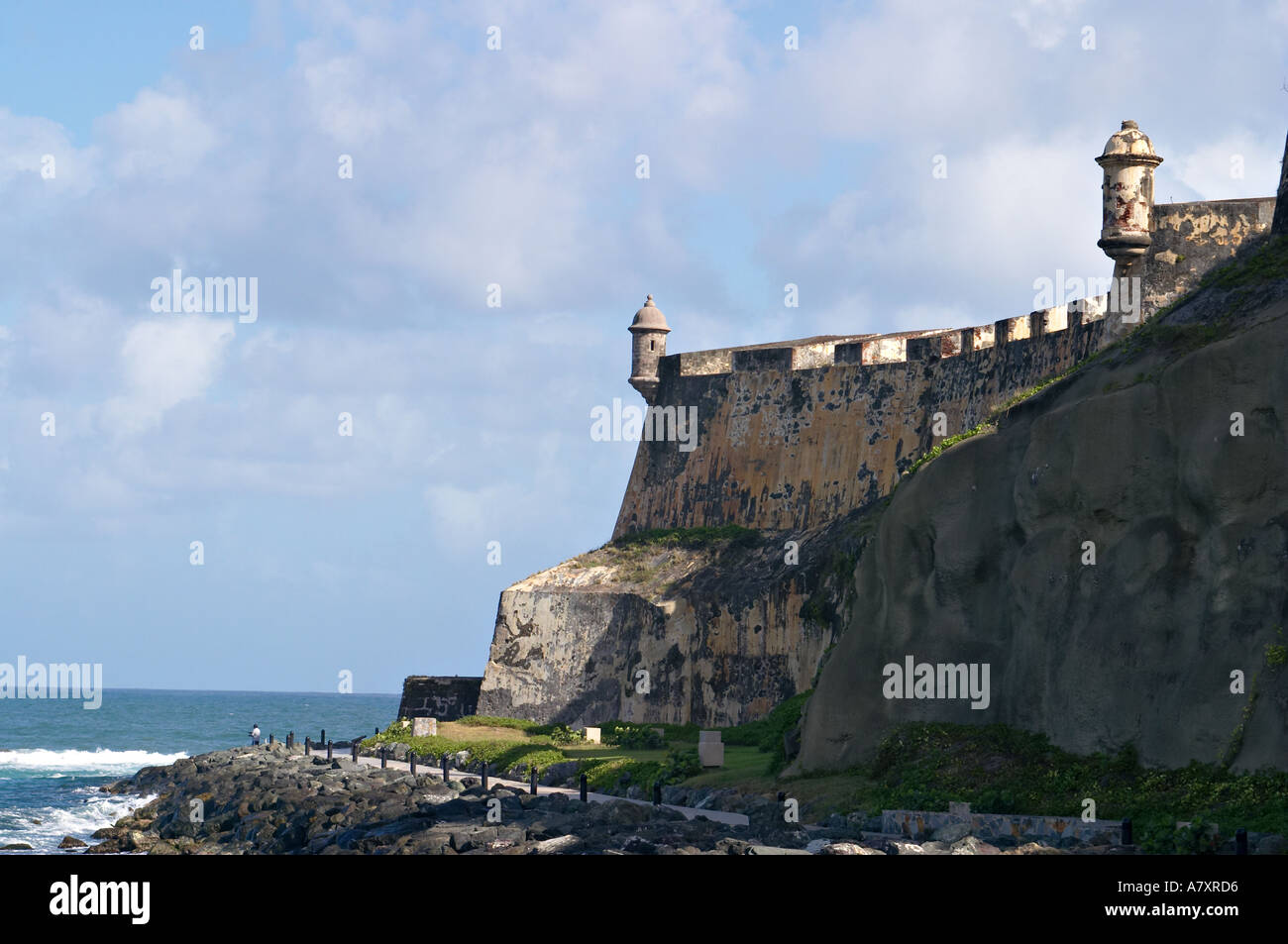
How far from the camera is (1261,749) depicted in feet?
75.6

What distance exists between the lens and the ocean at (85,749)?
48.5 m

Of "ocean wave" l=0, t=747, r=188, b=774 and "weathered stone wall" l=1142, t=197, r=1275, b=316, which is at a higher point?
"weathered stone wall" l=1142, t=197, r=1275, b=316

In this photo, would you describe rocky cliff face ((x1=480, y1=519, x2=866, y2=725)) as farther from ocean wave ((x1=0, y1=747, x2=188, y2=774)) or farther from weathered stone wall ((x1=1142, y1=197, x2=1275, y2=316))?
ocean wave ((x1=0, y1=747, x2=188, y2=774))

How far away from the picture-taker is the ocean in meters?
48.5

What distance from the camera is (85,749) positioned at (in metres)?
90.5

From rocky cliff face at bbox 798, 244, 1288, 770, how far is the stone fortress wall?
1081cm

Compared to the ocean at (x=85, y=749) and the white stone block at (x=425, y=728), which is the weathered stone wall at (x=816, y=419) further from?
the ocean at (x=85, y=749)

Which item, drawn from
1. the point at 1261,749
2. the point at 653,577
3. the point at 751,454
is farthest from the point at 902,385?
the point at 1261,749

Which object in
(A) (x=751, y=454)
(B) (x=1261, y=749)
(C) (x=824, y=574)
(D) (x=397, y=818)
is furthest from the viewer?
(A) (x=751, y=454)

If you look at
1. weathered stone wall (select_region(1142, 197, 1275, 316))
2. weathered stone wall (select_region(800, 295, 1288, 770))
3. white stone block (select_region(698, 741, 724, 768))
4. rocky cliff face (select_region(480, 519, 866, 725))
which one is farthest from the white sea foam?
weathered stone wall (select_region(1142, 197, 1275, 316))

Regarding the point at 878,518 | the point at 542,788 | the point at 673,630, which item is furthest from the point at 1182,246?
the point at 673,630

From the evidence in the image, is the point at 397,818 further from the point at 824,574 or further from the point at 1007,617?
the point at 824,574

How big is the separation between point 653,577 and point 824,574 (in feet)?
28.0

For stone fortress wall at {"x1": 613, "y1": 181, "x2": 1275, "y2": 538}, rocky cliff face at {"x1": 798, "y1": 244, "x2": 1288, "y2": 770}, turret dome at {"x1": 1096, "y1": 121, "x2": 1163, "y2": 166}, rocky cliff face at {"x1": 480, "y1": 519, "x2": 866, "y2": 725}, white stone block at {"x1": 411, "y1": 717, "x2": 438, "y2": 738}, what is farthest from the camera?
white stone block at {"x1": 411, "y1": 717, "x2": 438, "y2": 738}
